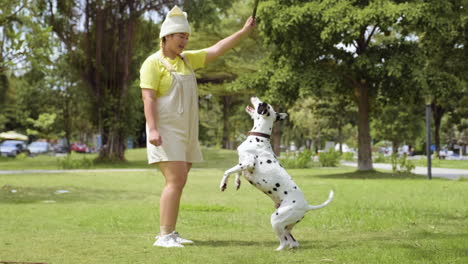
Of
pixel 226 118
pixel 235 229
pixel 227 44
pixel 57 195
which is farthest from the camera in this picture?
pixel 226 118

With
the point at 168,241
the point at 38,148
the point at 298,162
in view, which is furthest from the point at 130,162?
the point at 168,241

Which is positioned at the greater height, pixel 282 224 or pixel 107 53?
pixel 107 53

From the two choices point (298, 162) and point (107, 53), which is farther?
point (107, 53)

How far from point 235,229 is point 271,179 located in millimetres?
2170

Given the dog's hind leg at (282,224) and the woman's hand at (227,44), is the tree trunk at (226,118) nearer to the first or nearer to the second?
the woman's hand at (227,44)

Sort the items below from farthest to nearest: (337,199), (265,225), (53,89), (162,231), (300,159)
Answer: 1. (53,89)
2. (300,159)
3. (337,199)
4. (265,225)
5. (162,231)

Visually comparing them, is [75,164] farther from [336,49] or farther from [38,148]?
[38,148]

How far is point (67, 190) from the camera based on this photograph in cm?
1598

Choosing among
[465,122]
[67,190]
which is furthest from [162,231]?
[465,122]

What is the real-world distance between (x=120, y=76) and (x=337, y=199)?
2337 centimetres

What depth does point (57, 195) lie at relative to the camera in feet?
47.5

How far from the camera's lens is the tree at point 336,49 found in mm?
21328

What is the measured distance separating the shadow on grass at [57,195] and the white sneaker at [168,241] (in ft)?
23.1

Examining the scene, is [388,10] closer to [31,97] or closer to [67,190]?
[67,190]
